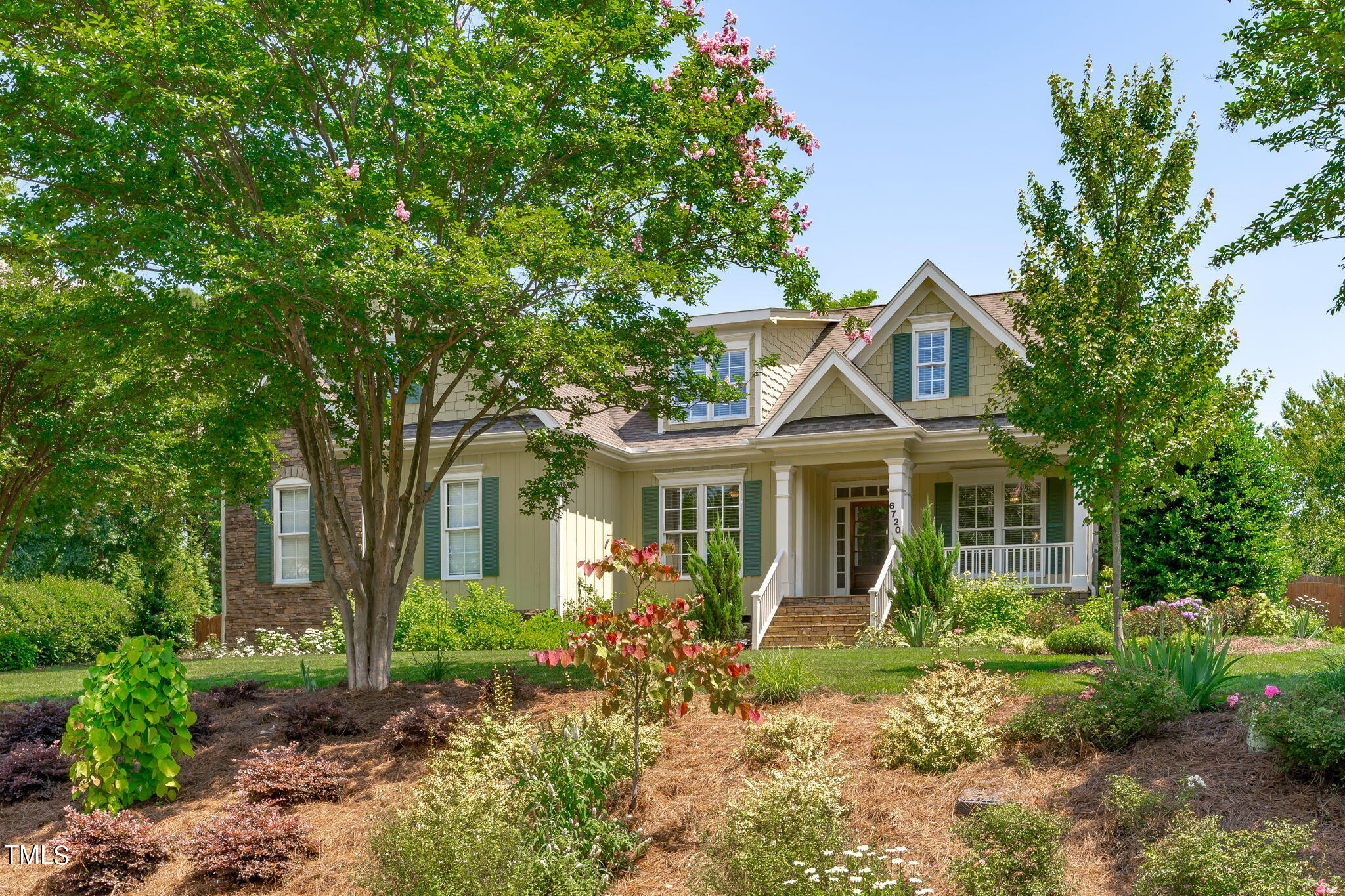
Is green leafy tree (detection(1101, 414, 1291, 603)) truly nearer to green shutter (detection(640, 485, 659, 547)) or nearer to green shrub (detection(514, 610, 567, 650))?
green shutter (detection(640, 485, 659, 547))

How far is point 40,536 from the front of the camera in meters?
31.4

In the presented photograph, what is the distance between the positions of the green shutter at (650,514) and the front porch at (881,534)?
78.8 inches

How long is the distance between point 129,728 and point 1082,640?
9108 millimetres

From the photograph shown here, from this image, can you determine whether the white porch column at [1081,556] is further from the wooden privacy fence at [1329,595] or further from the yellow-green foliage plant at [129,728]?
the yellow-green foliage plant at [129,728]

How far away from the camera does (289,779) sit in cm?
812

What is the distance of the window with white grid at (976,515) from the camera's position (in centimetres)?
1894

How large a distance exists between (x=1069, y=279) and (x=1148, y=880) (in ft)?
21.9

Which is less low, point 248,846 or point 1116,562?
point 1116,562

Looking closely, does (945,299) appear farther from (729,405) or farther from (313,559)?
(313,559)

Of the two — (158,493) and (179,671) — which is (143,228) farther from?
(158,493)

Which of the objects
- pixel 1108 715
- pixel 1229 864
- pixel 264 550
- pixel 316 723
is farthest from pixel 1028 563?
pixel 264 550

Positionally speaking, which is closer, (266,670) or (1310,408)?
(266,670)

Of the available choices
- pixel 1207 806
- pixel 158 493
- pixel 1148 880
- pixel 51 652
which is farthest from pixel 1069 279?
pixel 51 652

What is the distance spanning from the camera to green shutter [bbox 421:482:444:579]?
19719mm
